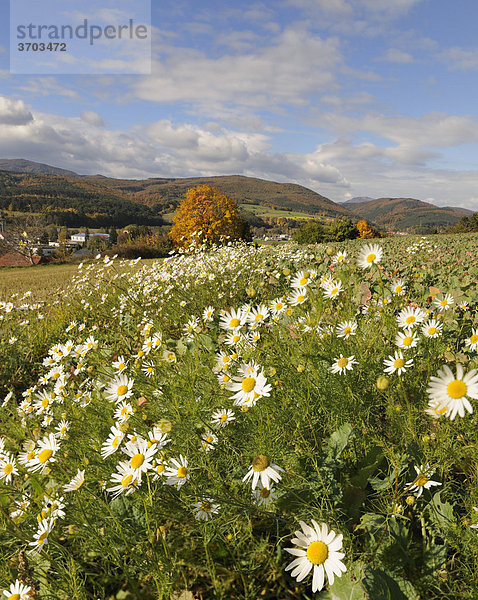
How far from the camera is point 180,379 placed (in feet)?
7.54

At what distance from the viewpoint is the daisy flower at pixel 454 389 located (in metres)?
1.17

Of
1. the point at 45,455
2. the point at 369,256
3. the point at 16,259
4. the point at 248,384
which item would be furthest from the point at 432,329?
the point at 16,259

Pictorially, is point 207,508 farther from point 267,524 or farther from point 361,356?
point 361,356

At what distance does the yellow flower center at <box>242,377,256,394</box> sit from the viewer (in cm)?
160

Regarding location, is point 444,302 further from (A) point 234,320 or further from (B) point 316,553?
→ (B) point 316,553

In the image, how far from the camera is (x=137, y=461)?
142 centimetres

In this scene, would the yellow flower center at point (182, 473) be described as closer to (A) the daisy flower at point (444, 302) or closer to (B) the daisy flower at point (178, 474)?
(B) the daisy flower at point (178, 474)

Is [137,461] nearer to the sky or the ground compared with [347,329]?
nearer to the ground

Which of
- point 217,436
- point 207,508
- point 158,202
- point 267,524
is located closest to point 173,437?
point 217,436

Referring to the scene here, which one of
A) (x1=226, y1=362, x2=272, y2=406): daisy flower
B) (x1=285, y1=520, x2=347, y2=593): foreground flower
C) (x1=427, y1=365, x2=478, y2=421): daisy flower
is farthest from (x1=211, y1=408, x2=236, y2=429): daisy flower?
(x1=427, y1=365, x2=478, y2=421): daisy flower

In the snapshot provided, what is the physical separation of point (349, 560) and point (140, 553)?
916mm

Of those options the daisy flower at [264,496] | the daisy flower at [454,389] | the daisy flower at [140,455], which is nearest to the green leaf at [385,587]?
the daisy flower at [264,496]

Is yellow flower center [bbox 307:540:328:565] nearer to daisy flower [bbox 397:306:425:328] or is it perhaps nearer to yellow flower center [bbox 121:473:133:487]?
yellow flower center [bbox 121:473:133:487]

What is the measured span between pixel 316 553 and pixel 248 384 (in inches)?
28.6
